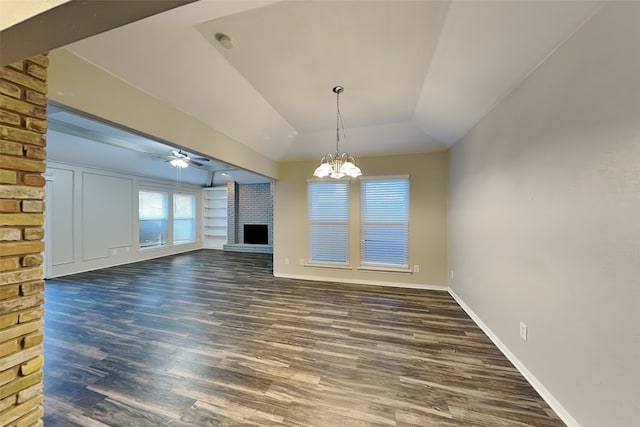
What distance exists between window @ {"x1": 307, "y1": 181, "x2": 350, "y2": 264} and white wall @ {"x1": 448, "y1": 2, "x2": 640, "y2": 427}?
2786 millimetres

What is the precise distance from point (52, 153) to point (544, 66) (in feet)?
25.8

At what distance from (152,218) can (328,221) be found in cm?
629

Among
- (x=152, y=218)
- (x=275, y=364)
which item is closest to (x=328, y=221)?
(x=275, y=364)

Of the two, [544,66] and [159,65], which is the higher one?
[159,65]

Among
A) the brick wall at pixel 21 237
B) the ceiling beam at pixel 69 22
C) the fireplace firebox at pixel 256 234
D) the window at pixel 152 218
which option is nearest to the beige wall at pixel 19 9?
the ceiling beam at pixel 69 22

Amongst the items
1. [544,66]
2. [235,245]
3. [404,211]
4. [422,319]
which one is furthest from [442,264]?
[235,245]

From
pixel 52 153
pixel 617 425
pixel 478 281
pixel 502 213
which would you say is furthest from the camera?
pixel 52 153

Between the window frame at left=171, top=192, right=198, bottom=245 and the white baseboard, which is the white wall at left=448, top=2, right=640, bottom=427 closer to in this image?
the white baseboard

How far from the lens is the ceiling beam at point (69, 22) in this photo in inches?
26.8

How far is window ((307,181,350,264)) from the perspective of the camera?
4930mm

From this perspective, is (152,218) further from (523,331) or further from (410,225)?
(523,331)

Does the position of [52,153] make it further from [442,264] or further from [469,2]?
[442,264]

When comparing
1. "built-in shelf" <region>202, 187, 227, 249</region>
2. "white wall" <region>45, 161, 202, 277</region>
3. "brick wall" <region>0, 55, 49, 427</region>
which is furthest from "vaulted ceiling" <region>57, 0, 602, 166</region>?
"built-in shelf" <region>202, 187, 227, 249</region>

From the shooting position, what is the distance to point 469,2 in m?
1.59
